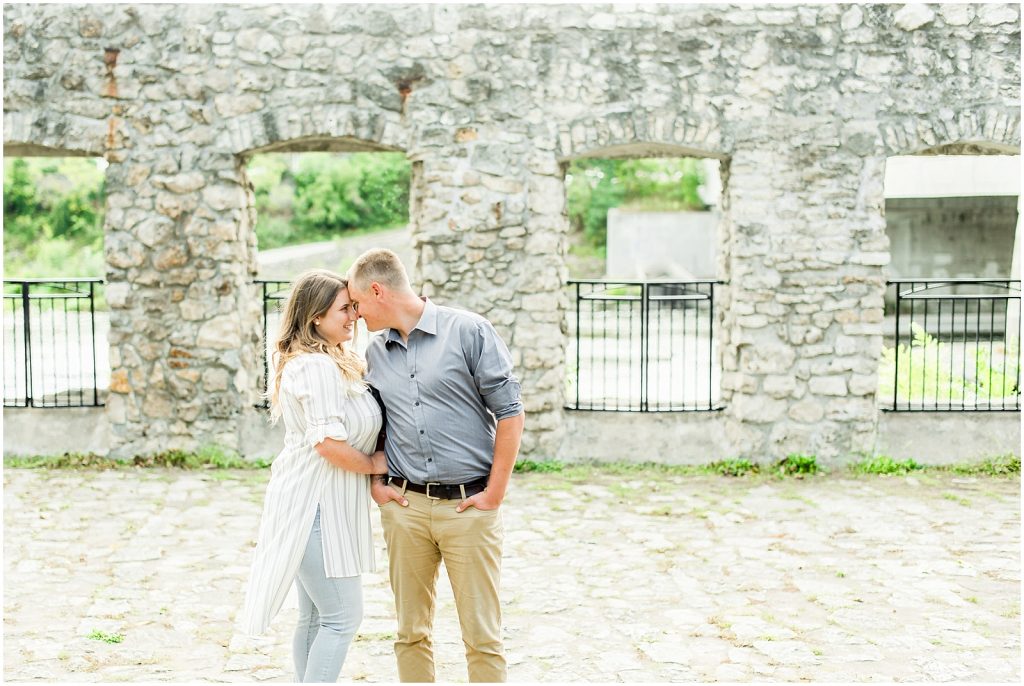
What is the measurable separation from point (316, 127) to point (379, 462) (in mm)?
4414

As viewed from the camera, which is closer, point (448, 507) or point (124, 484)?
point (448, 507)

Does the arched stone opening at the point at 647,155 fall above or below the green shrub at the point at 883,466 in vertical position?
above

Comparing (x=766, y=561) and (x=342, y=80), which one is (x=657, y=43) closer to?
(x=342, y=80)

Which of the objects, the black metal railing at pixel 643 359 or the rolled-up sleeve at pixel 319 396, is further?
the black metal railing at pixel 643 359

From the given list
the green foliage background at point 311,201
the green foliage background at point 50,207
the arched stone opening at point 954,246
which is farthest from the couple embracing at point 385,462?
the green foliage background at point 50,207

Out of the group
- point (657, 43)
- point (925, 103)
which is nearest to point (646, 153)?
point (657, 43)

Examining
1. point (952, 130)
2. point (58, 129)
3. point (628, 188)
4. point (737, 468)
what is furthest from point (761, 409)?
point (628, 188)

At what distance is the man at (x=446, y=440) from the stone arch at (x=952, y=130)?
487 centimetres

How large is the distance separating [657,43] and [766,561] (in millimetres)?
3657

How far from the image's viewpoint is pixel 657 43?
716cm

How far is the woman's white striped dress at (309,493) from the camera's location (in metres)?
3.15

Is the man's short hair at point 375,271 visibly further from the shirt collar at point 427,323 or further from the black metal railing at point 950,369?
the black metal railing at point 950,369

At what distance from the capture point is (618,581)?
514cm

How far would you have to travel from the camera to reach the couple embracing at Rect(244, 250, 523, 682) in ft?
10.4
